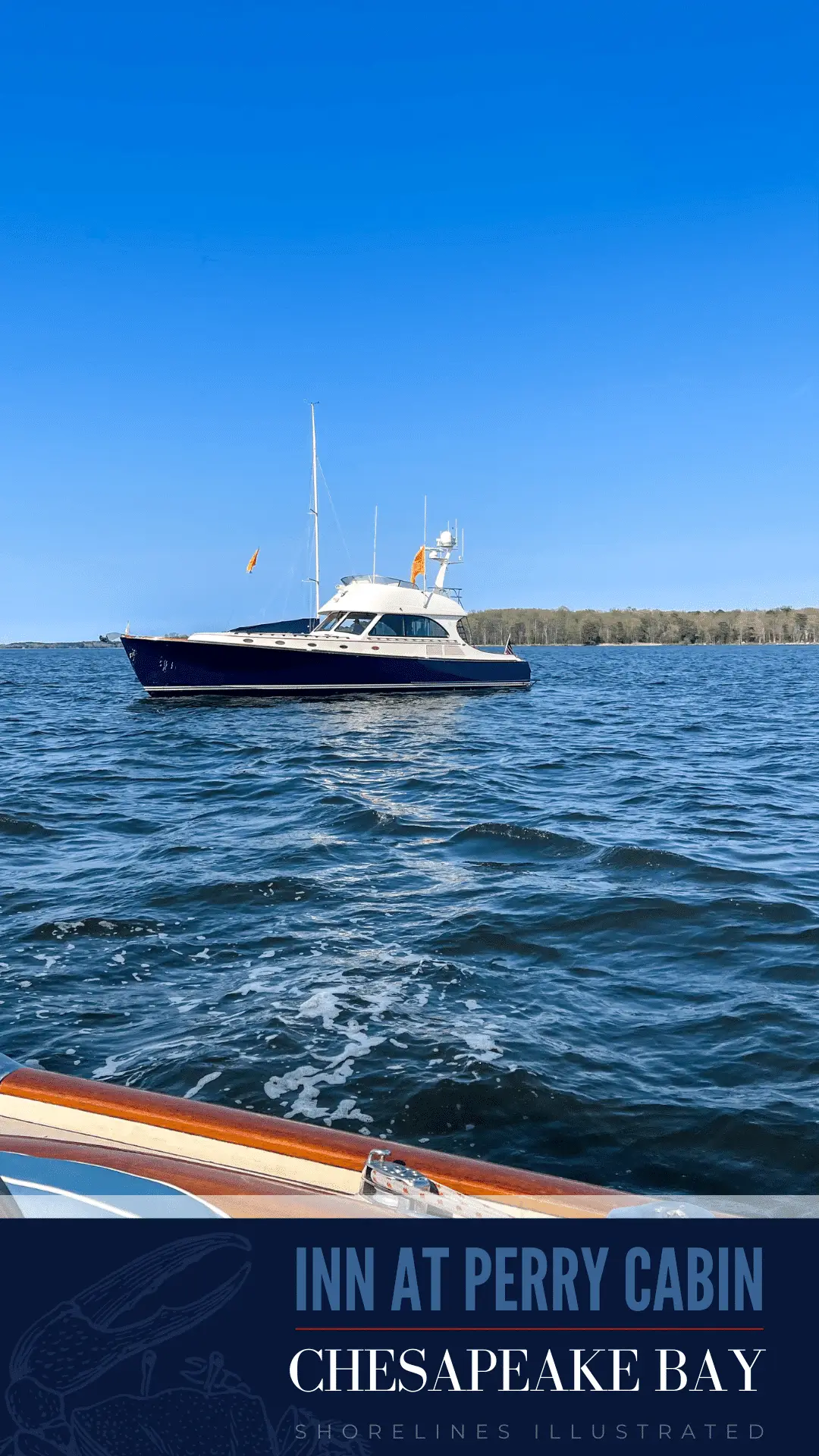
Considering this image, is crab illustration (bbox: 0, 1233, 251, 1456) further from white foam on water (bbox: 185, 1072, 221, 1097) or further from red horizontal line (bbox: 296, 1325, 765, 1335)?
white foam on water (bbox: 185, 1072, 221, 1097)

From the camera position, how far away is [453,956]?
230 inches

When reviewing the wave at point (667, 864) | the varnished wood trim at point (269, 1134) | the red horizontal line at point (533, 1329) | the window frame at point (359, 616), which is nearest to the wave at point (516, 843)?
the wave at point (667, 864)

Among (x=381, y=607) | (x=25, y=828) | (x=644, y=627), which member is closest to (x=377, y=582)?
(x=381, y=607)

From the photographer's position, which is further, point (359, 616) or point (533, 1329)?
point (359, 616)

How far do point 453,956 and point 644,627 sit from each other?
172018mm

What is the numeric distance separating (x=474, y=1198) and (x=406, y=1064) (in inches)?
88.8

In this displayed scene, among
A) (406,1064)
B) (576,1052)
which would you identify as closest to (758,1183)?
(576,1052)

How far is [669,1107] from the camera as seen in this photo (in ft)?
12.6

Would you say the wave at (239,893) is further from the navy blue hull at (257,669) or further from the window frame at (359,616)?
the window frame at (359,616)

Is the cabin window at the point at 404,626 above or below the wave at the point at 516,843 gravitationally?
above

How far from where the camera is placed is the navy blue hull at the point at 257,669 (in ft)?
88.9

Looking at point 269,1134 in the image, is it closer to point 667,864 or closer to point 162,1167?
point 162,1167

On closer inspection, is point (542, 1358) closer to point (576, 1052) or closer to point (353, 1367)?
point (353, 1367)

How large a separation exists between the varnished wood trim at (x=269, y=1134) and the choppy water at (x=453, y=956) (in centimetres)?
123
